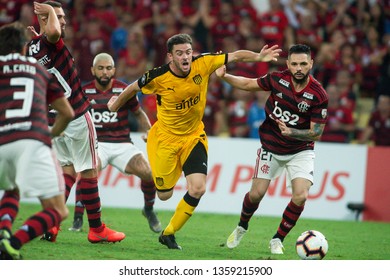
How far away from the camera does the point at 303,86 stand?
8.95m

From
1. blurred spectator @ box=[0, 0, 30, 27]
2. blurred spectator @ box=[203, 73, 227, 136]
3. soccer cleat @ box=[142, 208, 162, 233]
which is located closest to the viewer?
soccer cleat @ box=[142, 208, 162, 233]

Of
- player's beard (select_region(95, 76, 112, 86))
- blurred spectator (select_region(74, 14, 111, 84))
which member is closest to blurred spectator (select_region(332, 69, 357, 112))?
blurred spectator (select_region(74, 14, 111, 84))

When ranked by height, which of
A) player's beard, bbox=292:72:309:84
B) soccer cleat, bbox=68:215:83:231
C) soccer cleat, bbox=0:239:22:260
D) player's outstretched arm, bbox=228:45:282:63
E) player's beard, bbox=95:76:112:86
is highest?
player's outstretched arm, bbox=228:45:282:63

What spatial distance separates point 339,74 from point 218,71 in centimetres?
762

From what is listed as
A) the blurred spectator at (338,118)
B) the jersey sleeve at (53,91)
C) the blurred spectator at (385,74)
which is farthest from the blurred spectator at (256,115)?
the jersey sleeve at (53,91)

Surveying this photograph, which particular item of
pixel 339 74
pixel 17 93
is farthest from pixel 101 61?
pixel 339 74

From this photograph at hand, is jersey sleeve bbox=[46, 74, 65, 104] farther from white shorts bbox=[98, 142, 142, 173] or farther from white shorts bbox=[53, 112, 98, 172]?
white shorts bbox=[98, 142, 142, 173]

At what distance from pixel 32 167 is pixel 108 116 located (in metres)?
4.43

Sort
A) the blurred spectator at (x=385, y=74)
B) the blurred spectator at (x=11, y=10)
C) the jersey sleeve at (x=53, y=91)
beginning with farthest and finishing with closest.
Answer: the blurred spectator at (x=11, y=10) < the blurred spectator at (x=385, y=74) < the jersey sleeve at (x=53, y=91)

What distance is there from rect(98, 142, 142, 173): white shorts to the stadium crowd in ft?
13.8

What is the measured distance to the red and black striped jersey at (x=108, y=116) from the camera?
1098cm

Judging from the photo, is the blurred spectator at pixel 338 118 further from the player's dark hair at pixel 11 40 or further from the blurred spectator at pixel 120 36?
the player's dark hair at pixel 11 40

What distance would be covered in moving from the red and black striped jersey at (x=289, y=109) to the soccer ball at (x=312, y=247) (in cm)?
129

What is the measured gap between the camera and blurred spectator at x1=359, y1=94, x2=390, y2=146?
15.3 meters
